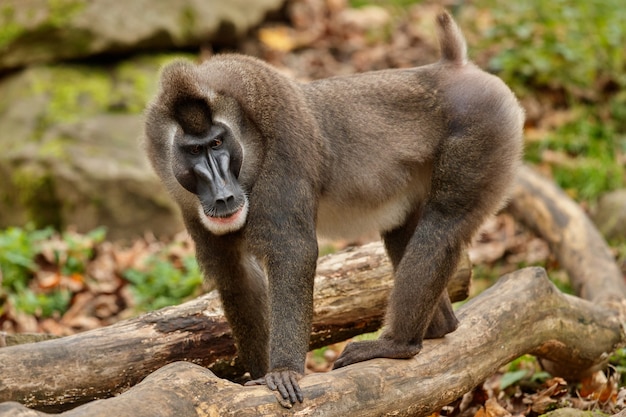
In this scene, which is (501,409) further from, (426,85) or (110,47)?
(110,47)

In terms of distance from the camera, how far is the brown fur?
4.63m

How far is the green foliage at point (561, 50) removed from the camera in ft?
32.7

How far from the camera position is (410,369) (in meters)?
4.63

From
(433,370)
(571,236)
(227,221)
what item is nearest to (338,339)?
(433,370)

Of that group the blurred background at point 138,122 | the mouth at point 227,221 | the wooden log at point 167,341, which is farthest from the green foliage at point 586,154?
the mouth at point 227,221

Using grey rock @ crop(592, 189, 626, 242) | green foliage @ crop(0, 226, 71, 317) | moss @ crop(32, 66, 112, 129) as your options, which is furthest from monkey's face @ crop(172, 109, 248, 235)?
moss @ crop(32, 66, 112, 129)

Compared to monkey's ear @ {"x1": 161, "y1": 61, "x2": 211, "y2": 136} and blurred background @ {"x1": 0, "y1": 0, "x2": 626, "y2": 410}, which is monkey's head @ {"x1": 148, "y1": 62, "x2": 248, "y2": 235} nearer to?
monkey's ear @ {"x1": 161, "y1": 61, "x2": 211, "y2": 136}

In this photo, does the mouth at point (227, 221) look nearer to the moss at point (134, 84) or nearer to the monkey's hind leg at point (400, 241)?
the monkey's hind leg at point (400, 241)

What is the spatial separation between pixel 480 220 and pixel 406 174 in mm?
579

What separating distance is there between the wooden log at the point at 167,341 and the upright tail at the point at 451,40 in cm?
138

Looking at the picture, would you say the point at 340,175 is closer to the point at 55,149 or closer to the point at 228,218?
the point at 228,218

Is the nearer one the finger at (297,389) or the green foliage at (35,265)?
the finger at (297,389)

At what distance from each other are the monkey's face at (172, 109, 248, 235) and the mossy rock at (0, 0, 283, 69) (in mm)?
5933

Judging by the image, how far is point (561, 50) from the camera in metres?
9.87
